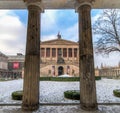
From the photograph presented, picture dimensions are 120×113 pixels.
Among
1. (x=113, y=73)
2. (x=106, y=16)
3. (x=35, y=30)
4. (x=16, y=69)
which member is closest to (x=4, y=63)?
(x=16, y=69)

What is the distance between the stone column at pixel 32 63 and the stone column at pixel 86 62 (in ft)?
6.68

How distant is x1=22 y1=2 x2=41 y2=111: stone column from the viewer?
745 centimetres

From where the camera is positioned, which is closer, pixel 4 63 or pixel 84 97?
pixel 84 97

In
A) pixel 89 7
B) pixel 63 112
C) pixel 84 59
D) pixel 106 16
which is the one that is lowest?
pixel 63 112

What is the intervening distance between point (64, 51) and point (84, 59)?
51.2 metres

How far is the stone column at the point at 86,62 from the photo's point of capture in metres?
7.37

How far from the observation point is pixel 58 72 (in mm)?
50625

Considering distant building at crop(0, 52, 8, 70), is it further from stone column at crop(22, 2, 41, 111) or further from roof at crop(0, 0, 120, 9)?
stone column at crop(22, 2, 41, 111)

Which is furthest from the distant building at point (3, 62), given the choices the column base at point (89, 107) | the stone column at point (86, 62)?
the column base at point (89, 107)

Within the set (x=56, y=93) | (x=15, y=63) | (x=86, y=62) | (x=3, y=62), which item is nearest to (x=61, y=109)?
(x=86, y=62)

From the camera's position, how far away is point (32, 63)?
7.68 meters

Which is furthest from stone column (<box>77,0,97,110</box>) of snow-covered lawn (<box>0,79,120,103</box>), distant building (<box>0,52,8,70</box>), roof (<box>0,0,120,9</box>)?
distant building (<box>0,52,8,70</box>)

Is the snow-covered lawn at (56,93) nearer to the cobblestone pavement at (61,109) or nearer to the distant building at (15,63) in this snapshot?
the cobblestone pavement at (61,109)

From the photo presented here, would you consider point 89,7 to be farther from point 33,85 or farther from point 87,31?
point 33,85
